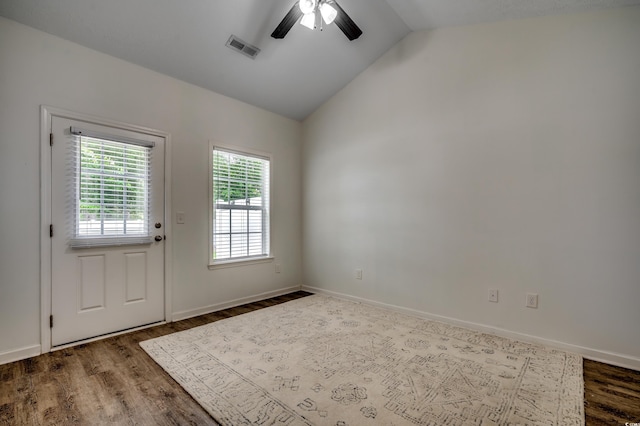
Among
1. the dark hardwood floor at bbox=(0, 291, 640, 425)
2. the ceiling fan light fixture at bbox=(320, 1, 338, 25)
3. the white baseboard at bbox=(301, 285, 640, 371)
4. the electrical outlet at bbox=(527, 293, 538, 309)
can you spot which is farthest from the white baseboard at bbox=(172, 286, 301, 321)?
the ceiling fan light fixture at bbox=(320, 1, 338, 25)

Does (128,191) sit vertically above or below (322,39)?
below

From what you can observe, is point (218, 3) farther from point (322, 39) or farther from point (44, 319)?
point (44, 319)

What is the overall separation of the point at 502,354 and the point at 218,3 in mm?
3840

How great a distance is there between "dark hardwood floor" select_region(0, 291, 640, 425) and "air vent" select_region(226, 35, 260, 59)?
118 inches

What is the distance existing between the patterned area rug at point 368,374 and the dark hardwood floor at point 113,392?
92 millimetres

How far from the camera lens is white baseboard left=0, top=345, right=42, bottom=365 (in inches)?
92.3

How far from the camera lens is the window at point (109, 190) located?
2727mm

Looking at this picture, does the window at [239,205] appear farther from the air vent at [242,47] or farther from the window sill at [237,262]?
the air vent at [242,47]

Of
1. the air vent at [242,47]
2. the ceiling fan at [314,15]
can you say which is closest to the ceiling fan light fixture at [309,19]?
the ceiling fan at [314,15]

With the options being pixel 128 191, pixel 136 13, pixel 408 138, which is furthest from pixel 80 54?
pixel 408 138

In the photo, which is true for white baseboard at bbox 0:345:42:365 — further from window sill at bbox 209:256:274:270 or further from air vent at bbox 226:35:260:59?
air vent at bbox 226:35:260:59

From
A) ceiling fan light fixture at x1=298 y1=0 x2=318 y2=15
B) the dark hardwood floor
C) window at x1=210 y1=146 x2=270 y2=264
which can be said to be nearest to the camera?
the dark hardwood floor

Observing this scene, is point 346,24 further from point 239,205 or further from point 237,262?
point 237,262

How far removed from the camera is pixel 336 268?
4246 mm
